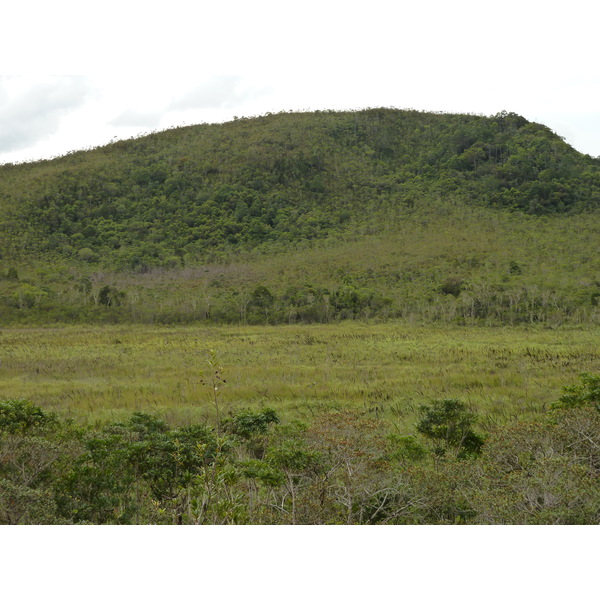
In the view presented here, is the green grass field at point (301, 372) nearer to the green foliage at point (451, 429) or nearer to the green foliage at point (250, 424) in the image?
the green foliage at point (250, 424)

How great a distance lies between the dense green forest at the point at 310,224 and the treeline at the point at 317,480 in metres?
23.3

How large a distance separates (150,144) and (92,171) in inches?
549

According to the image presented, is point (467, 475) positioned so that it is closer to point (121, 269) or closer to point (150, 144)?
point (121, 269)

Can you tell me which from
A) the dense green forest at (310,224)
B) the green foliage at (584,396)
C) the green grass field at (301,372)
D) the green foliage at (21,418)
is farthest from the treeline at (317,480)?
the dense green forest at (310,224)

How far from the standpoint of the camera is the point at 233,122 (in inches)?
3317

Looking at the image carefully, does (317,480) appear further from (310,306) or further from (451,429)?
(310,306)

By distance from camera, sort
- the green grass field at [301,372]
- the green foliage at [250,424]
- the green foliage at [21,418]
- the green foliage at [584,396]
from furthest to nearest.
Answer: the green grass field at [301,372], the green foliage at [584,396], the green foliage at [250,424], the green foliage at [21,418]

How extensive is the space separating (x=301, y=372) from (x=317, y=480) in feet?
29.1

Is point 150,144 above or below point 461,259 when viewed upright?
above

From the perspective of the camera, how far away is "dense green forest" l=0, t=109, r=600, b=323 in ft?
104

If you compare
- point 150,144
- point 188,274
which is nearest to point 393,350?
point 188,274

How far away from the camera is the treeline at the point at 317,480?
14.4 ft

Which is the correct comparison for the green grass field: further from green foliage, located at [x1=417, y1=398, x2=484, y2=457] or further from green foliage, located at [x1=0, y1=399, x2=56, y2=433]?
green foliage, located at [x1=0, y1=399, x2=56, y2=433]

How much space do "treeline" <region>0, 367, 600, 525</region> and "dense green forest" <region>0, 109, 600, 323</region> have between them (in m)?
23.3
